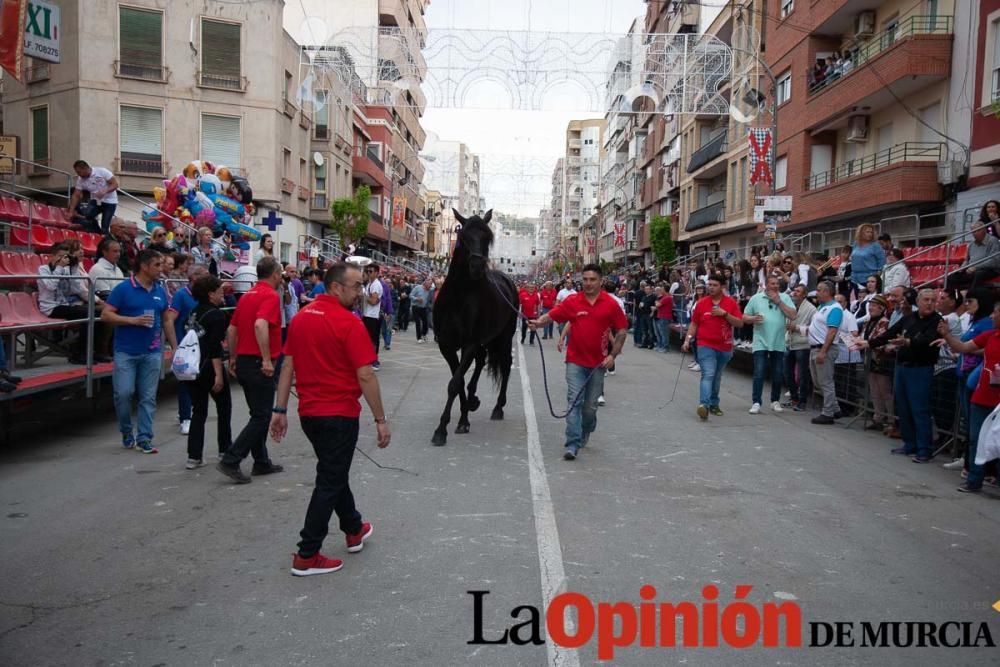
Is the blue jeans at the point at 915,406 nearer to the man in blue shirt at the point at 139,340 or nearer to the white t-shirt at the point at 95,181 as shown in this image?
the man in blue shirt at the point at 139,340

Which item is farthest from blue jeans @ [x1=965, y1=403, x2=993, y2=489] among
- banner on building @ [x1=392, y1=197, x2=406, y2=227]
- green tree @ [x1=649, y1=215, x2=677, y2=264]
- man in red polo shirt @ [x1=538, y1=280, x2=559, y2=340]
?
banner on building @ [x1=392, y1=197, x2=406, y2=227]

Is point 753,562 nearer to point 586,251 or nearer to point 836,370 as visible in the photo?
point 836,370

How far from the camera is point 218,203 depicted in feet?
54.5

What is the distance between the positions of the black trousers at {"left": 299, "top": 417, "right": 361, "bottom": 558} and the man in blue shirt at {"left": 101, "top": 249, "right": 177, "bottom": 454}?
401 cm

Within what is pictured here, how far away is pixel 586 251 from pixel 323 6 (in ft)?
196

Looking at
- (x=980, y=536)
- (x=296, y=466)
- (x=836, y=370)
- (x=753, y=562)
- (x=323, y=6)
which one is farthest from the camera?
(x=323, y=6)

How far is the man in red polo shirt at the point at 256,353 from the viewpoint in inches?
269

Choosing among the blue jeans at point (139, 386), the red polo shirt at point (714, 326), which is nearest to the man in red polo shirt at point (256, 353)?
the blue jeans at point (139, 386)

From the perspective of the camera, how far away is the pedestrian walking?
35.7ft

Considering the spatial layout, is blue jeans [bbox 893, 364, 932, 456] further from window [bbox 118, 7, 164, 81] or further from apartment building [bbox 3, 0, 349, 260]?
window [bbox 118, 7, 164, 81]

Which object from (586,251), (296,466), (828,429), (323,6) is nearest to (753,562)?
(296,466)

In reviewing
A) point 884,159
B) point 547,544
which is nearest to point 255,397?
point 547,544

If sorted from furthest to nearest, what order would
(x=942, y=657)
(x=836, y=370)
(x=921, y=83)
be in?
1. (x=921, y=83)
2. (x=836, y=370)
3. (x=942, y=657)

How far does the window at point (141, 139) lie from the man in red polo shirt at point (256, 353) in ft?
86.9
